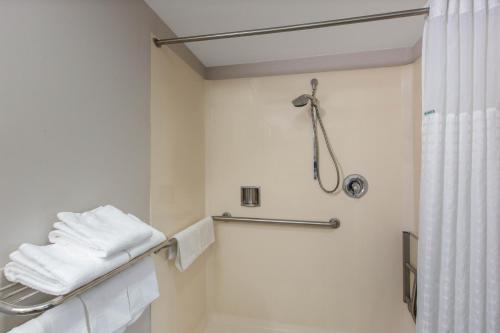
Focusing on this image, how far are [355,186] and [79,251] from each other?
1551 mm

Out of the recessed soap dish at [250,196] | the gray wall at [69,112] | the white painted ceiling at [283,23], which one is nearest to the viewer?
the gray wall at [69,112]

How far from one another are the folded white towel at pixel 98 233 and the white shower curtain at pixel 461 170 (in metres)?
1.09

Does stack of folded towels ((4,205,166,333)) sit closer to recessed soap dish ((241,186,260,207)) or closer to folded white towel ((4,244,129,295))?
folded white towel ((4,244,129,295))

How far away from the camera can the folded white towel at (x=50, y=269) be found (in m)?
0.51

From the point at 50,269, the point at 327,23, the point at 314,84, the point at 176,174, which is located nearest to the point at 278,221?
the point at 176,174

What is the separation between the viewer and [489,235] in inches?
31.5

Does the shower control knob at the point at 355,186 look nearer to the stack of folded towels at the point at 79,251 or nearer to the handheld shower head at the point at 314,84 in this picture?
the handheld shower head at the point at 314,84

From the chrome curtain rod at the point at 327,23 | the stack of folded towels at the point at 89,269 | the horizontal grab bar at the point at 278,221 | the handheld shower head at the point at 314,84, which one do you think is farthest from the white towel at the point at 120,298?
the handheld shower head at the point at 314,84

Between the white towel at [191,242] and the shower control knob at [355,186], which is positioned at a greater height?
the shower control knob at [355,186]

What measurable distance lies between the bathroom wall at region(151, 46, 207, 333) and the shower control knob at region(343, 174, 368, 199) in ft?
3.47

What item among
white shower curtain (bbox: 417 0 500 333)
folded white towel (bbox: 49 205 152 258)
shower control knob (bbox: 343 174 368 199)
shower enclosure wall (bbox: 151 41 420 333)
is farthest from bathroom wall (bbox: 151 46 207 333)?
white shower curtain (bbox: 417 0 500 333)

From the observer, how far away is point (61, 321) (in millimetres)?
551

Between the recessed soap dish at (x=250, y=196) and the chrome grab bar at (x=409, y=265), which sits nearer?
the chrome grab bar at (x=409, y=265)

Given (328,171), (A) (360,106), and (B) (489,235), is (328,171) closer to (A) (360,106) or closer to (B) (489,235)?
(A) (360,106)
